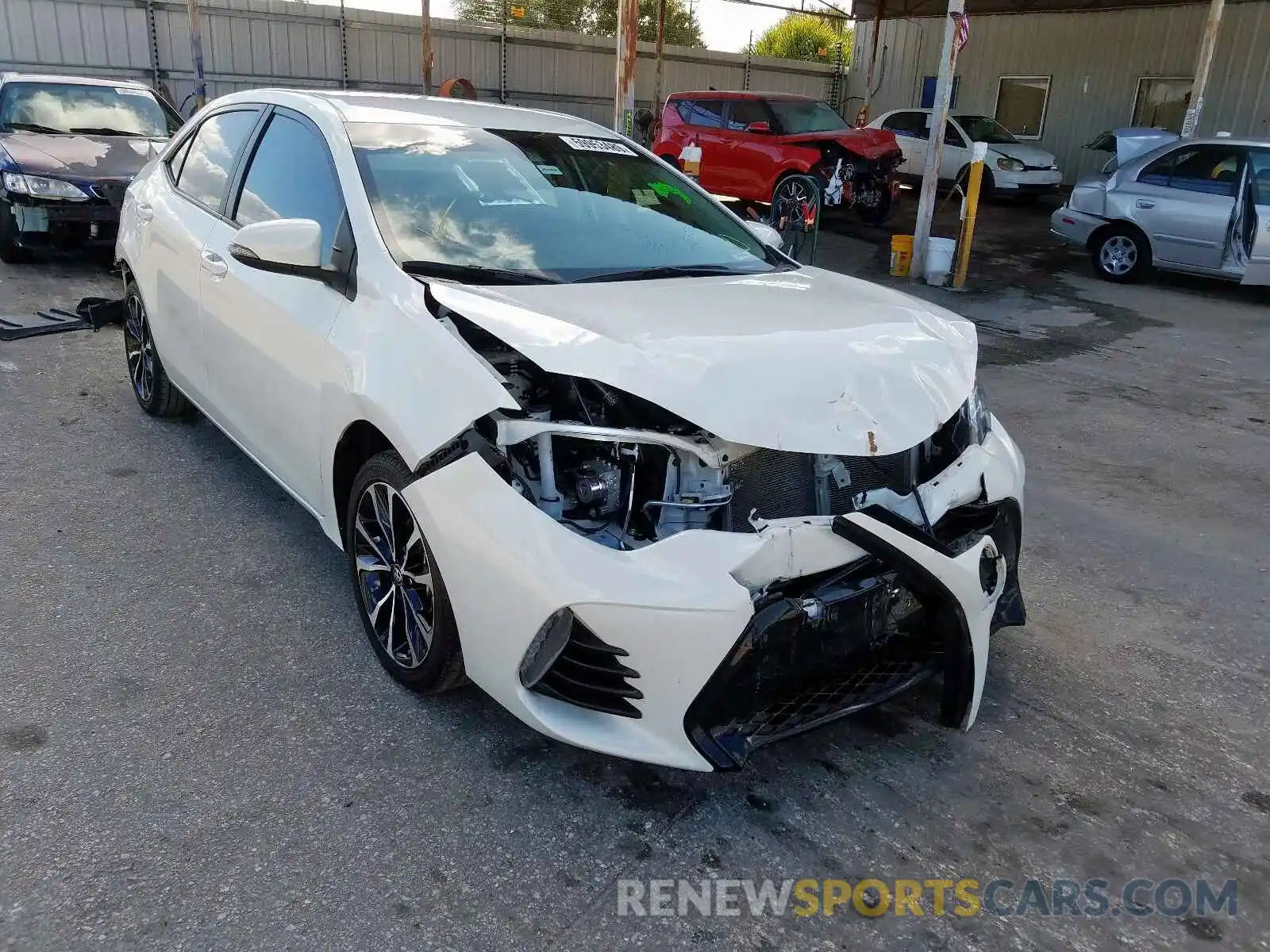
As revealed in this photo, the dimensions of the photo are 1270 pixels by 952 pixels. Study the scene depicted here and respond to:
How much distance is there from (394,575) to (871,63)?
23.4m

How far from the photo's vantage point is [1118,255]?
11.1 metres

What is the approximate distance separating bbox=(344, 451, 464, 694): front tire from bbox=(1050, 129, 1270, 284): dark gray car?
1004 cm

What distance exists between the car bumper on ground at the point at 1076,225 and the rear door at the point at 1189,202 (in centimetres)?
47

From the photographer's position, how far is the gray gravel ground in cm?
221

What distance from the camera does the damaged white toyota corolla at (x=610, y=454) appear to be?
2.35 meters

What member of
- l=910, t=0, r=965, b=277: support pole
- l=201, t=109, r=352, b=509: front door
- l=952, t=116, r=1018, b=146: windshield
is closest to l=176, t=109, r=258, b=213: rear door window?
l=201, t=109, r=352, b=509: front door

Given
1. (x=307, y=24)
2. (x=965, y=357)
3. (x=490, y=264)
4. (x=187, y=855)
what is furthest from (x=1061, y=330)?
(x=307, y=24)

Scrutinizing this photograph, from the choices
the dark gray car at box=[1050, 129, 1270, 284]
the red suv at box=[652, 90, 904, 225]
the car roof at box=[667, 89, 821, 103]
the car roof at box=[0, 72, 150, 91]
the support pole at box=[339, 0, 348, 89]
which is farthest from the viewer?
the support pole at box=[339, 0, 348, 89]

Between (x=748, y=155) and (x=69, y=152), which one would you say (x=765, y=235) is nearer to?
(x=69, y=152)

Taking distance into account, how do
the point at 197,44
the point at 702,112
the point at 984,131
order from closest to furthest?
the point at 702,112 → the point at 197,44 → the point at 984,131

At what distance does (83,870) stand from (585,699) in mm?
1213

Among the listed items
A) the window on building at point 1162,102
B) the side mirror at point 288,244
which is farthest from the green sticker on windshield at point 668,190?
the window on building at point 1162,102

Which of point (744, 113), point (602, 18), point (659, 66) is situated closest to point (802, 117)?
point (744, 113)

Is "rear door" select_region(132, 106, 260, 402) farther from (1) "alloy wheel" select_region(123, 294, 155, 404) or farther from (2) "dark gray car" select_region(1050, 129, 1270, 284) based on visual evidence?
(2) "dark gray car" select_region(1050, 129, 1270, 284)
